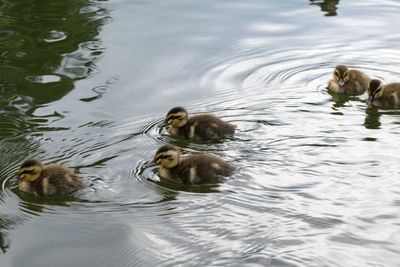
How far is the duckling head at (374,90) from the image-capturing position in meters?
6.06

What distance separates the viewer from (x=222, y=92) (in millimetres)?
6398

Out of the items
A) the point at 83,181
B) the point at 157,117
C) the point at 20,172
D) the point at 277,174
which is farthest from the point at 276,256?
the point at 157,117

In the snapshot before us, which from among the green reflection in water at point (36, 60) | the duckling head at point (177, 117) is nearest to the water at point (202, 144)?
the green reflection in water at point (36, 60)

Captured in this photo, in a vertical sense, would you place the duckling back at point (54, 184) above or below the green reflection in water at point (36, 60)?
below

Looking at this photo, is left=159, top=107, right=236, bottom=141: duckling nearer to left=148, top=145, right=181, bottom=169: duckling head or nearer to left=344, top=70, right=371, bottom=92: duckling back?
left=148, top=145, right=181, bottom=169: duckling head

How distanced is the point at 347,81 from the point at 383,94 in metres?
0.47

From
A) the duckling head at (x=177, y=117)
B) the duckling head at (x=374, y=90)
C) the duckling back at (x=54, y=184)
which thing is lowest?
the duckling back at (x=54, y=184)

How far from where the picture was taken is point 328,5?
923 centimetres

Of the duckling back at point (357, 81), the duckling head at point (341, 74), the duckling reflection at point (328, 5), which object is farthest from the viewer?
the duckling reflection at point (328, 5)

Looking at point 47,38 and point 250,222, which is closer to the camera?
point 250,222

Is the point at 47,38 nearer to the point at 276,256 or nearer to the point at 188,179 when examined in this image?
the point at 188,179

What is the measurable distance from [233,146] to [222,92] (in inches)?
48.2

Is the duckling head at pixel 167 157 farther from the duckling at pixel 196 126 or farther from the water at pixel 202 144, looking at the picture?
the duckling at pixel 196 126

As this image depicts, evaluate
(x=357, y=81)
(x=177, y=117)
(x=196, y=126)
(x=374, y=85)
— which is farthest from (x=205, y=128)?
(x=357, y=81)
